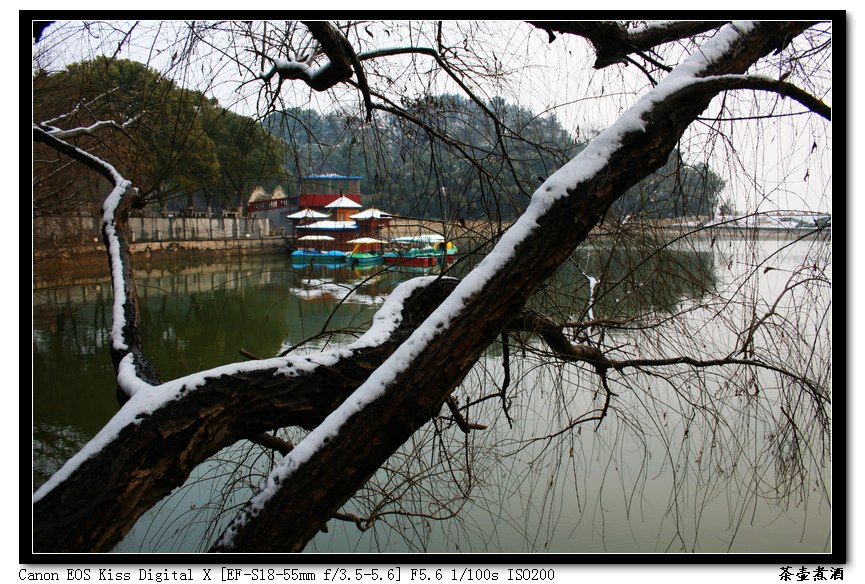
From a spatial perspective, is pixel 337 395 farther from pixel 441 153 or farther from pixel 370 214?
pixel 441 153

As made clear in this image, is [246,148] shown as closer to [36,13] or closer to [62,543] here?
[36,13]

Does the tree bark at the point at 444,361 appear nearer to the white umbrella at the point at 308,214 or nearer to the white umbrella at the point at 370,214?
the white umbrella at the point at 308,214

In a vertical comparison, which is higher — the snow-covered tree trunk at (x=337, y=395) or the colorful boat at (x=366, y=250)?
the colorful boat at (x=366, y=250)

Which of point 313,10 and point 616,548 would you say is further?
point 616,548

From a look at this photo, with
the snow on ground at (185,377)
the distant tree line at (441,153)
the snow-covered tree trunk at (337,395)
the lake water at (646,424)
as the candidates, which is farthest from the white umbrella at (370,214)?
the snow-covered tree trunk at (337,395)

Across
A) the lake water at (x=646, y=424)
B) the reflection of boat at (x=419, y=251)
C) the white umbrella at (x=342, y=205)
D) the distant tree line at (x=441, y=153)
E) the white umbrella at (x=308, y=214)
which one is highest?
the distant tree line at (x=441, y=153)

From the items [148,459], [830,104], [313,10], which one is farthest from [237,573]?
[830,104]

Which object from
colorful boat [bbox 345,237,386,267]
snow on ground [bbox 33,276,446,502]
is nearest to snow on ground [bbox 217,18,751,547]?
snow on ground [bbox 33,276,446,502]

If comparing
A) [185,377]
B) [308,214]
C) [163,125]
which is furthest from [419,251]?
[163,125]

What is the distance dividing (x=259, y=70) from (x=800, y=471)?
1368 mm

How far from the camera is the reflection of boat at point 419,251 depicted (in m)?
1.31

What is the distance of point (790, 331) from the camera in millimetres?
1133

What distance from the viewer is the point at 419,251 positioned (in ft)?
4.34

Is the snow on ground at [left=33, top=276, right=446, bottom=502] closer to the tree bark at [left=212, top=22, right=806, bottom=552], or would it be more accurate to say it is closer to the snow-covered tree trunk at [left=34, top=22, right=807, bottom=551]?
the snow-covered tree trunk at [left=34, top=22, right=807, bottom=551]
